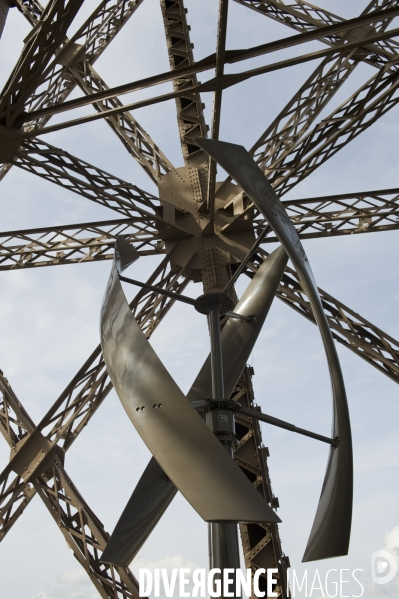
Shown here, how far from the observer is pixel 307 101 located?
11.8m

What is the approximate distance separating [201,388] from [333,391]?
179cm

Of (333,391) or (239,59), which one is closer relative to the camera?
(333,391)

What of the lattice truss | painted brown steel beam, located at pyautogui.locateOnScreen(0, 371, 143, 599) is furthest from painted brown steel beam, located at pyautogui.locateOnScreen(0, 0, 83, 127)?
painted brown steel beam, located at pyautogui.locateOnScreen(0, 371, 143, 599)

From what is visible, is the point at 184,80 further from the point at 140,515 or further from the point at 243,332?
the point at 140,515

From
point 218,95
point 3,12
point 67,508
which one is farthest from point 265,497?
point 3,12

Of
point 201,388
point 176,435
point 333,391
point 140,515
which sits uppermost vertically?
point 201,388

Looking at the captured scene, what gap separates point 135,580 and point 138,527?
15.5ft

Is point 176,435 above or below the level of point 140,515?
above

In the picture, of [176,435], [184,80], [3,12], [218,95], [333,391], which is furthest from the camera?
[184,80]

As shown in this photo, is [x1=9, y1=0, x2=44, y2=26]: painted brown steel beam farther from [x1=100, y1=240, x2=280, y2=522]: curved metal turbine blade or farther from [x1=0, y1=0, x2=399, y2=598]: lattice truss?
[x1=100, y1=240, x2=280, y2=522]: curved metal turbine blade

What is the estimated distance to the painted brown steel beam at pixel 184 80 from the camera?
14.0 m

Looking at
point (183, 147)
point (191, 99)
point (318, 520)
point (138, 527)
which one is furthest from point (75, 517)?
point (191, 99)

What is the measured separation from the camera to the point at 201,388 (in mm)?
7863

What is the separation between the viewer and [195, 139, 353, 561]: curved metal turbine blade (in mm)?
5902
